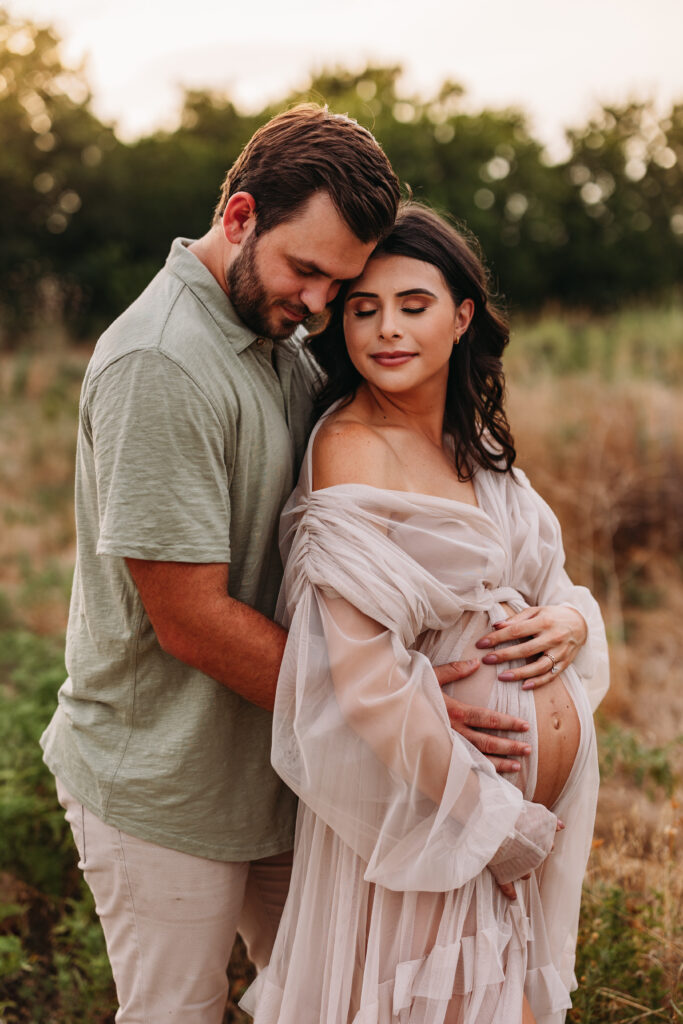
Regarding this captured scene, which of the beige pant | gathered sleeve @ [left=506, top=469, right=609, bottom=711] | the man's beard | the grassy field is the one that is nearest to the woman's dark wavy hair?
gathered sleeve @ [left=506, top=469, right=609, bottom=711]

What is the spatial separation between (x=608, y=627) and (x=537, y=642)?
3654mm

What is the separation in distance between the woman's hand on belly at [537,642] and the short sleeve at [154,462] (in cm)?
76

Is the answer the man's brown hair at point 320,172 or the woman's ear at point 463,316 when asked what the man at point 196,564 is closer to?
the man's brown hair at point 320,172

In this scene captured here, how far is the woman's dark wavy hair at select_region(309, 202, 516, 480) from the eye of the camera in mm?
2332

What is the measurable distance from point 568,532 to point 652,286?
1495 centimetres

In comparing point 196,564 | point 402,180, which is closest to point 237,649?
point 196,564

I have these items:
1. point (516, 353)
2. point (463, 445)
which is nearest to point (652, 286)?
point (516, 353)

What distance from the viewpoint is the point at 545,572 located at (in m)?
2.56

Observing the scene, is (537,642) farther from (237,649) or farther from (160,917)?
(160,917)

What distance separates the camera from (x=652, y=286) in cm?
1972

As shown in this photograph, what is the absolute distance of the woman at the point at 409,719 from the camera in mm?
2000

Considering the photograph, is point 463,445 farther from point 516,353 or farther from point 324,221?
point 516,353

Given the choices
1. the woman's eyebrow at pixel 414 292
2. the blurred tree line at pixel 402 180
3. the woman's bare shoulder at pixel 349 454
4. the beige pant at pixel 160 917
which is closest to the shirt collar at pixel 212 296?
the woman's bare shoulder at pixel 349 454

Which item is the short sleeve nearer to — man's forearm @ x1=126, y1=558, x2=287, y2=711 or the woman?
man's forearm @ x1=126, y1=558, x2=287, y2=711
